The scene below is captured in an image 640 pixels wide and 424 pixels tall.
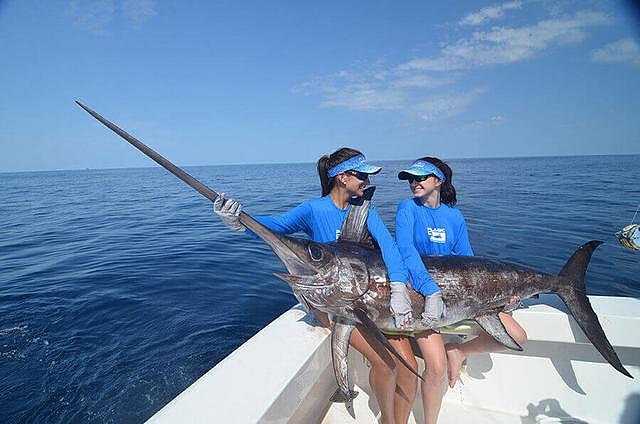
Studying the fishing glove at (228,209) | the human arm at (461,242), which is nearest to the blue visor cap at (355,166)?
the fishing glove at (228,209)

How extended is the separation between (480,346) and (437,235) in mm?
990

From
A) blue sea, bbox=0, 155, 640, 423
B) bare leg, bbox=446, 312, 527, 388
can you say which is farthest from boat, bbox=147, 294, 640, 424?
blue sea, bbox=0, 155, 640, 423

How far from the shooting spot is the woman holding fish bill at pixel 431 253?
2492mm

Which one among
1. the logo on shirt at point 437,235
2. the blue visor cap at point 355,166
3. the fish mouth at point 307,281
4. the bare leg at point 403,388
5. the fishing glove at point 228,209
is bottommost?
the bare leg at point 403,388

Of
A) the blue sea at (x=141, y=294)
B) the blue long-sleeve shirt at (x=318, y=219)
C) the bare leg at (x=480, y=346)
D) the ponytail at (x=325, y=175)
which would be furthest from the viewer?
the blue sea at (x=141, y=294)

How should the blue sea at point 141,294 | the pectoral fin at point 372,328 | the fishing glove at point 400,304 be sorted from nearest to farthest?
the pectoral fin at point 372,328 < the fishing glove at point 400,304 < the blue sea at point 141,294

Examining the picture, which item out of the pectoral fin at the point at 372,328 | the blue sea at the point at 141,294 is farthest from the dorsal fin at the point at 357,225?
the blue sea at the point at 141,294

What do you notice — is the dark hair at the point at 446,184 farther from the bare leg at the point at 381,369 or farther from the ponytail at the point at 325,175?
the bare leg at the point at 381,369

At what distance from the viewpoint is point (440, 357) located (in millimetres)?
2543

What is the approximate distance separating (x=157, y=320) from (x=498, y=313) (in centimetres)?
491

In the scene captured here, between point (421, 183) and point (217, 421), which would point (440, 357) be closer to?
point (421, 183)

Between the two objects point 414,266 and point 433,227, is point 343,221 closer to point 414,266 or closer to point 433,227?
point 414,266

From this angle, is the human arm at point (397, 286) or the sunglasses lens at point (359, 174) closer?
the human arm at point (397, 286)

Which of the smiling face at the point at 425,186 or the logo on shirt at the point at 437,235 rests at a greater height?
the smiling face at the point at 425,186
